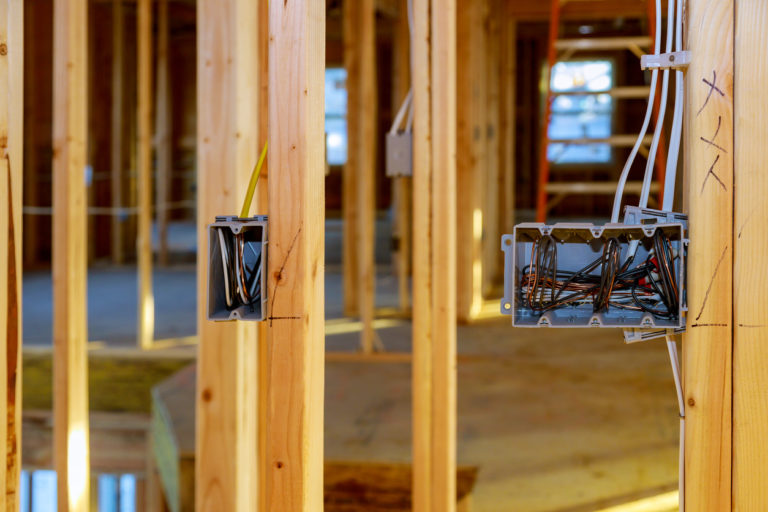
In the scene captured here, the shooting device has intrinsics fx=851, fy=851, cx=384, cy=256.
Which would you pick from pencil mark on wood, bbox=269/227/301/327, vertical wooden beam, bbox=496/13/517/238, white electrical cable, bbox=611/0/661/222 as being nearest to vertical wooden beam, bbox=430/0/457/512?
white electrical cable, bbox=611/0/661/222

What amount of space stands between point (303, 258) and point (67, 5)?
1234 millimetres

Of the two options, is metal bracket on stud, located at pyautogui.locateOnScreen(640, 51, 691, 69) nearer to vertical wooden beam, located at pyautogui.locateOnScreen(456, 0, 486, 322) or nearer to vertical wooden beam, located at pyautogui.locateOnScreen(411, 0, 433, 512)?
vertical wooden beam, located at pyautogui.locateOnScreen(411, 0, 433, 512)

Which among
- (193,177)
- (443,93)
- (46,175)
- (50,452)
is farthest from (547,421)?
(193,177)

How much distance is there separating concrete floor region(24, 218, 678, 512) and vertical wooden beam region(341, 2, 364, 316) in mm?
361

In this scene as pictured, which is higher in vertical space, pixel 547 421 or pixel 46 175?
pixel 46 175

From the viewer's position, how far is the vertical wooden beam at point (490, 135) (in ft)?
19.0

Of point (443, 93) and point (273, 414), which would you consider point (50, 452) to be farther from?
point (273, 414)

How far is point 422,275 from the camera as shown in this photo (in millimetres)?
1938

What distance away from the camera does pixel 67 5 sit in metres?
1.93

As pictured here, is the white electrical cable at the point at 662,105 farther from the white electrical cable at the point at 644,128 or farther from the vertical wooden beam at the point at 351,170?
the vertical wooden beam at the point at 351,170

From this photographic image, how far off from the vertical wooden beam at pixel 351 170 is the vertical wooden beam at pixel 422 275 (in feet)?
9.04

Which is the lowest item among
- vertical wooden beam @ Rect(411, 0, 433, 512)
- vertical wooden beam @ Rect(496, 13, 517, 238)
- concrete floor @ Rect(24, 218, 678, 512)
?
concrete floor @ Rect(24, 218, 678, 512)

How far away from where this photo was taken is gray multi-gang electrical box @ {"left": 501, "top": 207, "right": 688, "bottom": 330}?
103cm

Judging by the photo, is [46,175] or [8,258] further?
[46,175]
